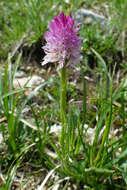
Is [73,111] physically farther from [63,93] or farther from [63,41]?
[63,41]

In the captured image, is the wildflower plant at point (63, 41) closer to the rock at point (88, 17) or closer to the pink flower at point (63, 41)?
the pink flower at point (63, 41)

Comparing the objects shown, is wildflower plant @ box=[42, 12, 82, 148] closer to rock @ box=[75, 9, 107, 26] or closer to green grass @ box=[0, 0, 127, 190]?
green grass @ box=[0, 0, 127, 190]

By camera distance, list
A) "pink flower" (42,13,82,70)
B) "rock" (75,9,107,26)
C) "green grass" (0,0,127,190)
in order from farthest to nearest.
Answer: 1. "rock" (75,9,107,26)
2. "green grass" (0,0,127,190)
3. "pink flower" (42,13,82,70)

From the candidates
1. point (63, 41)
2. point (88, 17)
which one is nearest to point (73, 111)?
point (63, 41)

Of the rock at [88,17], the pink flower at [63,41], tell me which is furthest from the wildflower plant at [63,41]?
the rock at [88,17]

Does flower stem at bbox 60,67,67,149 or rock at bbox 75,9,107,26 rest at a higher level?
rock at bbox 75,9,107,26

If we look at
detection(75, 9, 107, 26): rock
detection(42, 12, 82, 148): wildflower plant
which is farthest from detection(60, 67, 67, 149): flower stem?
detection(75, 9, 107, 26): rock
